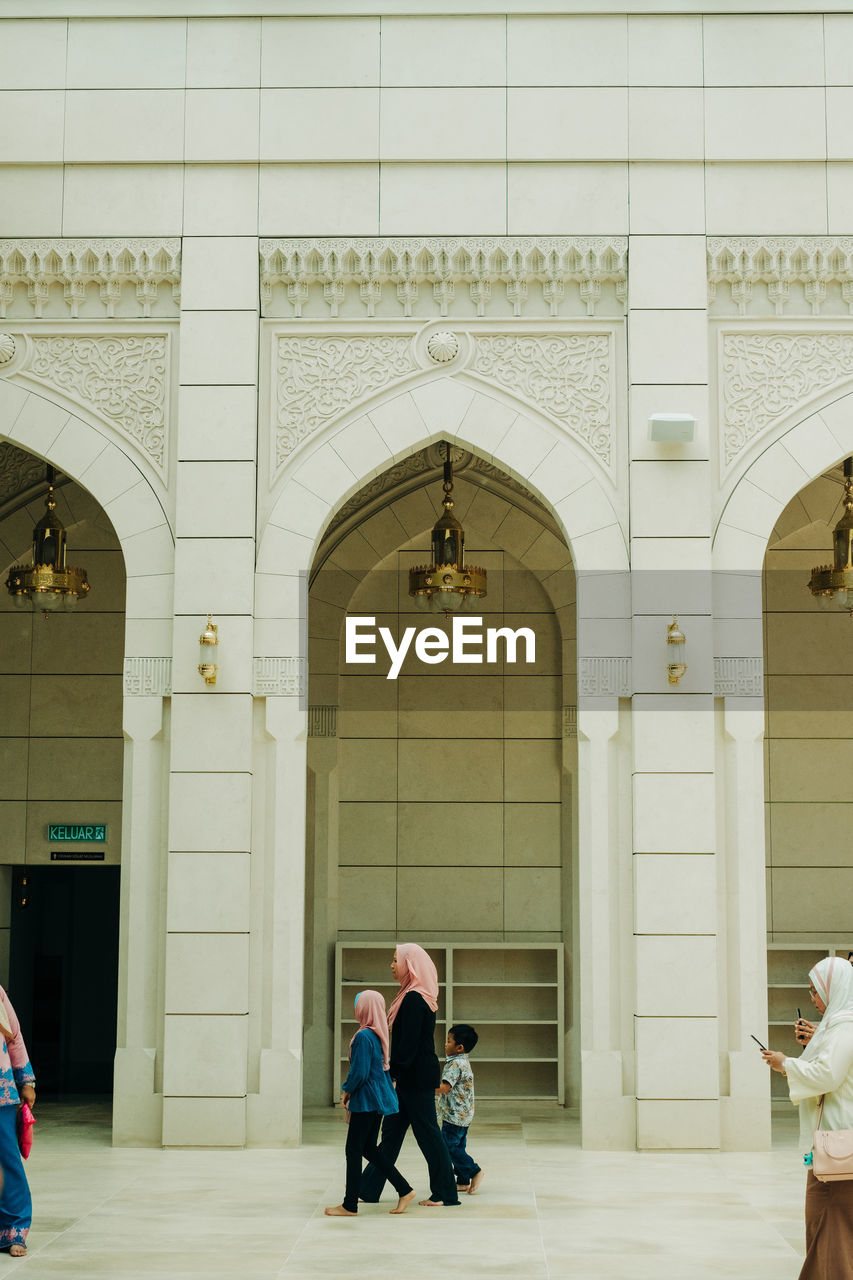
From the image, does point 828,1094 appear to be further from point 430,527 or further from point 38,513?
point 38,513

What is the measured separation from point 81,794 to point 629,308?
234 inches

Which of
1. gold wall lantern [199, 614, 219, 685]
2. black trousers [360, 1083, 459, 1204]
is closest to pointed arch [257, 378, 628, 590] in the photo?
gold wall lantern [199, 614, 219, 685]

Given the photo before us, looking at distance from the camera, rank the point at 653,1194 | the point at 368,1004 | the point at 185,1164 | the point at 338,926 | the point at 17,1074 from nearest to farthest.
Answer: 1. the point at 17,1074
2. the point at 368,1004
3. the point at 653,1194
4. the point at 185,1164
5. the point at 338,926

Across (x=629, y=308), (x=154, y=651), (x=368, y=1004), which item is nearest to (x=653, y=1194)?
(x=368, y=1004)

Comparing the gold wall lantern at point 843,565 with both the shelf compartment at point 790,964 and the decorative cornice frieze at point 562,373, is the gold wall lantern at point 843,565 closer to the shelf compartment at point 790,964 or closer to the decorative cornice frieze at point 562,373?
the decorative cornice frieze at point 562,373

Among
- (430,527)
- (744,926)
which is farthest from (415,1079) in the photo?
(430,527)

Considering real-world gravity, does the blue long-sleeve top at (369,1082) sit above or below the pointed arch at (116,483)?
below

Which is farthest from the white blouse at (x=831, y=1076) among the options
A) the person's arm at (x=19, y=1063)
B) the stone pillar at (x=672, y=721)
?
the stone pillar at (x=672, y=721)

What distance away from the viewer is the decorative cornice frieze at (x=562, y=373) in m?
9.22

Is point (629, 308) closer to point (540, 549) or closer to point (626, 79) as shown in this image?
point (626, 79)

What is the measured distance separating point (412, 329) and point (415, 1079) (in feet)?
15.5

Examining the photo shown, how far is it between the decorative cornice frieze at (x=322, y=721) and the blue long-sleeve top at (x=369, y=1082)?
5.10m

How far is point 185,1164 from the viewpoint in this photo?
8.16m

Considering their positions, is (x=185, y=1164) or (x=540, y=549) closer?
(x=185, y=1164)
